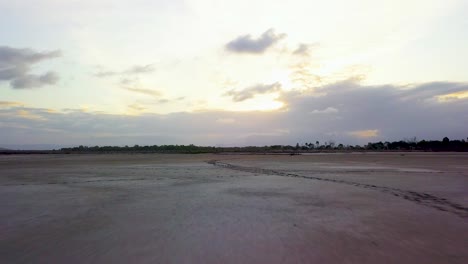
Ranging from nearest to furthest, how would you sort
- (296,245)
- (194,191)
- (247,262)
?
(247,262) → (296,245) → (194,191)

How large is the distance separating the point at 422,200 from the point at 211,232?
753 cm

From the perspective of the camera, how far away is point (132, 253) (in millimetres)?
A: 6199

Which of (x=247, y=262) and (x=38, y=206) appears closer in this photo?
(x=247, y=262)

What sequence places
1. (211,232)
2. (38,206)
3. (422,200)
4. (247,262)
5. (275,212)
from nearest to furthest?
1. (247,262)
2. (211,232)
3. (275,212)
4. (38,206)
5. (422,200)

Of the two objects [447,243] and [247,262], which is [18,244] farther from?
[447,243]

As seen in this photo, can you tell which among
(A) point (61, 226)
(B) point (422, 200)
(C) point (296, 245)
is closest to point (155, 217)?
(A) point (61, 226)

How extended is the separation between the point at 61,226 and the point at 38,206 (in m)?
3.27

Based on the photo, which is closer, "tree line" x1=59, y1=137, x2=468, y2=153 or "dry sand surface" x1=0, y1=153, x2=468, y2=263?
"dry sand surface" x1=0, y1=153, x2=468, y2=263

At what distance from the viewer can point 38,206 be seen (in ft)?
35.8

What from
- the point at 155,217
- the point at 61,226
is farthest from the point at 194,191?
the point at 61,226

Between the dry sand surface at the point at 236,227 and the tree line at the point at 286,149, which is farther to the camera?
the tree line at the point at 286,149

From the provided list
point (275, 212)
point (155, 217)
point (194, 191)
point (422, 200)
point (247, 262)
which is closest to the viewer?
point (247, 262)

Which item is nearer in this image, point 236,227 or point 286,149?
point 236,227

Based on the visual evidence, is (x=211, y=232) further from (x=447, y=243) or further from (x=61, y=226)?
(x=447, y=243)
